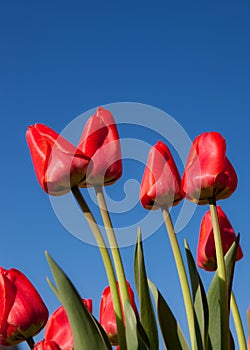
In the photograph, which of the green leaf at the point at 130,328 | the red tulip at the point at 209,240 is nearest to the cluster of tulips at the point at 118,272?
the green leaf at the point at 130,328

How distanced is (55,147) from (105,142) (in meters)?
0.07

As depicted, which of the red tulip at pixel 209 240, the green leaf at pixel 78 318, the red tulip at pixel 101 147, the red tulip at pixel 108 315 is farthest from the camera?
the red tulip at pixel 209 240

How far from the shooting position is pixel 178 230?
0.96 metres

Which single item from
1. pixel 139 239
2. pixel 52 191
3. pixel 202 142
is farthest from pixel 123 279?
pixel 202 142

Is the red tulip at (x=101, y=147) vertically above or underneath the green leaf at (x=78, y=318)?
above

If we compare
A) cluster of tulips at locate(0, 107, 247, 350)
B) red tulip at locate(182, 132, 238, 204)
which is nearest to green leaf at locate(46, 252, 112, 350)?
cluster of tulips at locate(0, 107, 247, 350)

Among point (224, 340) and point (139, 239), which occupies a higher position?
point (139, 239)

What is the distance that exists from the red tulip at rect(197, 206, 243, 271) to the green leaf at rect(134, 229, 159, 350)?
25 centimetres

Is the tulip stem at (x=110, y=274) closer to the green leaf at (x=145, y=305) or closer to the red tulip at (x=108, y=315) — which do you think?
the green leaf at (x=145, y=305)

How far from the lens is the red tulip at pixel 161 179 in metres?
1.00

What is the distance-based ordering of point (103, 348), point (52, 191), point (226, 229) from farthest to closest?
point (226, 229), point (52, 191), point (103, 348)

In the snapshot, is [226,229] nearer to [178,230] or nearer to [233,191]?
[233,191]

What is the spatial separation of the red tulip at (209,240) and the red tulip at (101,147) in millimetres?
281

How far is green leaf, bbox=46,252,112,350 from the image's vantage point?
82 cm
